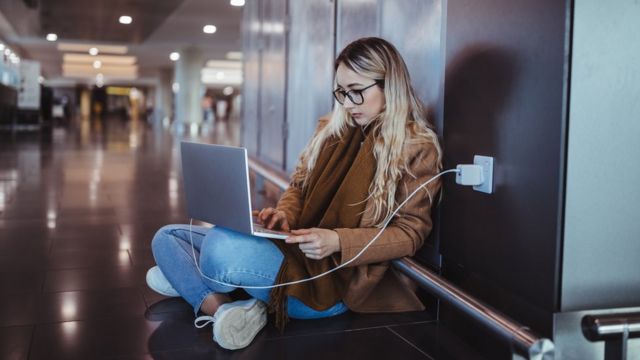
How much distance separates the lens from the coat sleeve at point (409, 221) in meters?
2.43

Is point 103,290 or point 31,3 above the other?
point 31,3

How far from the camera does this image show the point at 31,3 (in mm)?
15352

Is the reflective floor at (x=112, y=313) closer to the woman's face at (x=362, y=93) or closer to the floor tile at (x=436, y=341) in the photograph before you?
the floor tile at (x=436, y=341)

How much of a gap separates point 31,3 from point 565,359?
15.9 m

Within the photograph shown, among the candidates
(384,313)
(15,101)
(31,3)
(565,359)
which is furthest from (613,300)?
(15,101)

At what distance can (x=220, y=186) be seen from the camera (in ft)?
Result: 7.58

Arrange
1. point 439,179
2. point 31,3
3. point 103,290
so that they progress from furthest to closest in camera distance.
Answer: point 31,3 → point 103,290 → point 439,179

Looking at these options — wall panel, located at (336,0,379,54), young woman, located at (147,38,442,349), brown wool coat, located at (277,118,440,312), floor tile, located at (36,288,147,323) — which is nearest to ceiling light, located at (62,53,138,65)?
wall panel, located at (336,0,379,54)

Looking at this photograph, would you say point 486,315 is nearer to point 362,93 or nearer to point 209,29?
point 362,93

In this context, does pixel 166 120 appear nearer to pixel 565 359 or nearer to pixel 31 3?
pixel 31 3

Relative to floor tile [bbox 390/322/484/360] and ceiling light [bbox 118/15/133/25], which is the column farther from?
floor tile [bbox 390/322/484/360]

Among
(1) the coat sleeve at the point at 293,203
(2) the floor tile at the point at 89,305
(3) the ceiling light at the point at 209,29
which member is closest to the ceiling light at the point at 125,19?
(3) the ceiling light at the point at 209,29

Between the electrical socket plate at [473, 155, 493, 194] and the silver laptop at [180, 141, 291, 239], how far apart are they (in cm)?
70

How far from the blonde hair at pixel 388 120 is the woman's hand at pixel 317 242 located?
220mm
